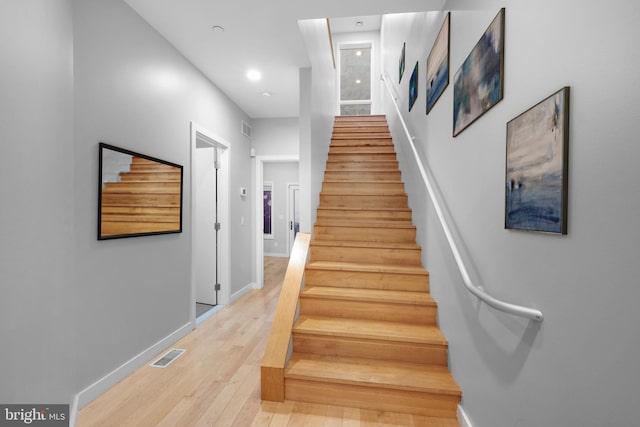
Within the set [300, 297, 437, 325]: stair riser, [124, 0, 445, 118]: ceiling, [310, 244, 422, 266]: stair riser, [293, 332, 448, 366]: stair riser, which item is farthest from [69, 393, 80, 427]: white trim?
[124, 0, 445, 118]: ceiling

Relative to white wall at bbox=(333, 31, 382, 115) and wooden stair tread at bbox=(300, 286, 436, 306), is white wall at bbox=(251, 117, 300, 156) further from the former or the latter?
wooden stair tread at bbox=(300, 286, 436, 306)

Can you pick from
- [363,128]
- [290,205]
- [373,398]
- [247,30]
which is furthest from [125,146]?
[290,205]

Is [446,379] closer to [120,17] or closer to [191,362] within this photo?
[191,362]

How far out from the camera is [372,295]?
226cm

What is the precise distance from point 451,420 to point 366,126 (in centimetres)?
437

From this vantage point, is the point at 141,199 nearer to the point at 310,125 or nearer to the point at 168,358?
the point at 168,358

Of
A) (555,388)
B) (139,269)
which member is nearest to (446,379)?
(555,388)

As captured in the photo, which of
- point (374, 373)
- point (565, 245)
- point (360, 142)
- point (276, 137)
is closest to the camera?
point (565, 245)

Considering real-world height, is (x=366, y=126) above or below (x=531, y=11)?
above

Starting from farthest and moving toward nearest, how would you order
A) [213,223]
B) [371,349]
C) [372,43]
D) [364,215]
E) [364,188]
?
1. [372,43]
2. [213,223]
3. [364,188]
4. [364,215]
5. [371,349]

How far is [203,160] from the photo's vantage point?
3799 mm

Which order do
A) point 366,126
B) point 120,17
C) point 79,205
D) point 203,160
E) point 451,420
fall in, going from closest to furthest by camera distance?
point 451,420 < point 79,205 < point 120,17 < point 203,160 < point 366,126

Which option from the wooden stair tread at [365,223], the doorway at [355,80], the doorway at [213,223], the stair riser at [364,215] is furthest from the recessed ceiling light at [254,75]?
the doorway at [355,80]

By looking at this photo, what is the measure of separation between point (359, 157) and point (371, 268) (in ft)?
6.99
